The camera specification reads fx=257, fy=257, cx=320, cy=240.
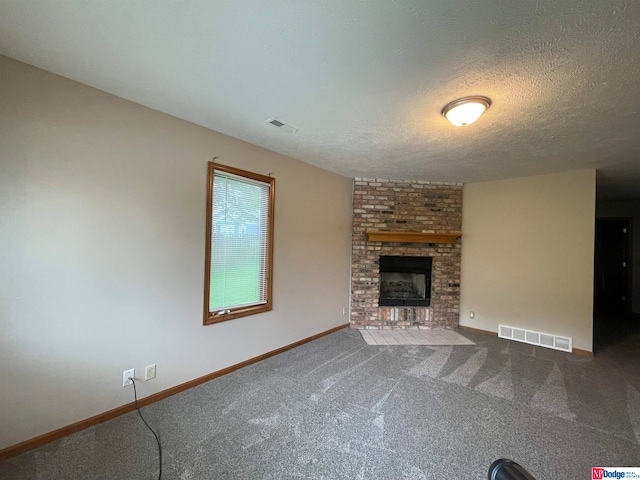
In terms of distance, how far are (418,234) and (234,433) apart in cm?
355

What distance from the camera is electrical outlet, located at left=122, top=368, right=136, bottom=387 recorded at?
6.71 ft

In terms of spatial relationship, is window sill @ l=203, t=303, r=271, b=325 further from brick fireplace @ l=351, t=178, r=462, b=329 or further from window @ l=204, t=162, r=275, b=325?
brick fireplace @ l=351, t=178, r=462, b=329

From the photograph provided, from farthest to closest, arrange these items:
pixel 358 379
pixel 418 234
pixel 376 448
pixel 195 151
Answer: pixel 418 234 < pixel 358 379 < pixel 195 151 < pixel 376 448

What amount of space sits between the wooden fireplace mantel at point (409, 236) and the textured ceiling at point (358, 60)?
184 centimetres

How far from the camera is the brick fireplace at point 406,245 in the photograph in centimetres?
432

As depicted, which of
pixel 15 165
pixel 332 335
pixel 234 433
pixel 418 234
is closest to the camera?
pixel 15 165

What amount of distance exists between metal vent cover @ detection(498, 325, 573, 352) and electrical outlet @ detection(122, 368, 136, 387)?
4.77m

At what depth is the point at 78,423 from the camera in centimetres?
185

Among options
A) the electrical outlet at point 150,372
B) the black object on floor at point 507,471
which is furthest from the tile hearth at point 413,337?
the black object on floor at point 507,471

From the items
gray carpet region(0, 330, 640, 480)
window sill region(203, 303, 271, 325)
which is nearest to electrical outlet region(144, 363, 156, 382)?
gray carpet region(0, 330, 640, 480)

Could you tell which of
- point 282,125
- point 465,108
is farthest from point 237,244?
point 465,108

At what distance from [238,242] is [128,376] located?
1.47m

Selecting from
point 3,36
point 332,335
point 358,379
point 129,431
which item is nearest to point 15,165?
point 3,36

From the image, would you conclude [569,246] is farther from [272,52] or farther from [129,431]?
[129,431]
